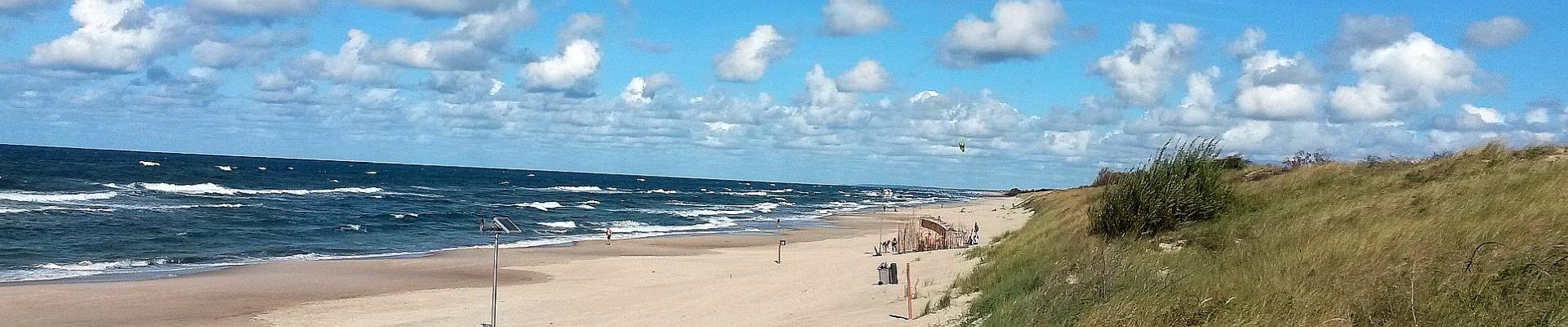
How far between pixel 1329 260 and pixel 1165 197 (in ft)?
18.9

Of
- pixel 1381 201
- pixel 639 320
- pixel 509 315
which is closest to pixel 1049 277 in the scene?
pixel 1381 201

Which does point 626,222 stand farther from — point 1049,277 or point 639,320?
point 1049,277

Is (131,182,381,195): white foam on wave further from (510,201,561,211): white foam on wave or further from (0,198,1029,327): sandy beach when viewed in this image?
(0,198,1029,327): sandy beach

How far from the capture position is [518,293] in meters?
21.9

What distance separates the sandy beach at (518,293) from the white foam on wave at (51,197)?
96.2 ft

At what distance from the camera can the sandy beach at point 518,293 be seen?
16609 mm

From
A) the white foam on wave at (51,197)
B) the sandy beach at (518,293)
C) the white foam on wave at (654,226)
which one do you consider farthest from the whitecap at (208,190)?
the sandy beach at (518,293)

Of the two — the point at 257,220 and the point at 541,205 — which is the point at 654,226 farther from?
the point at 541,205

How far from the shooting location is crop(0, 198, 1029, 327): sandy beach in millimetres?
16609

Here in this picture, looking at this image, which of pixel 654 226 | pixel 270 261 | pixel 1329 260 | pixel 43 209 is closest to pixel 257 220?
pixel 43 209

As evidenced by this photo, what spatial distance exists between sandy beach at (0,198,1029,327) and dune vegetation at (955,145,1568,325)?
2.50 metres

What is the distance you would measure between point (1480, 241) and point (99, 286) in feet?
73.9

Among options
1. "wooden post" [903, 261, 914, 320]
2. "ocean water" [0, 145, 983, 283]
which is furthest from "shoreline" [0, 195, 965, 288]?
"wooden post" [903, 261, 914, 320]

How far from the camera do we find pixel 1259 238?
38.4ft
